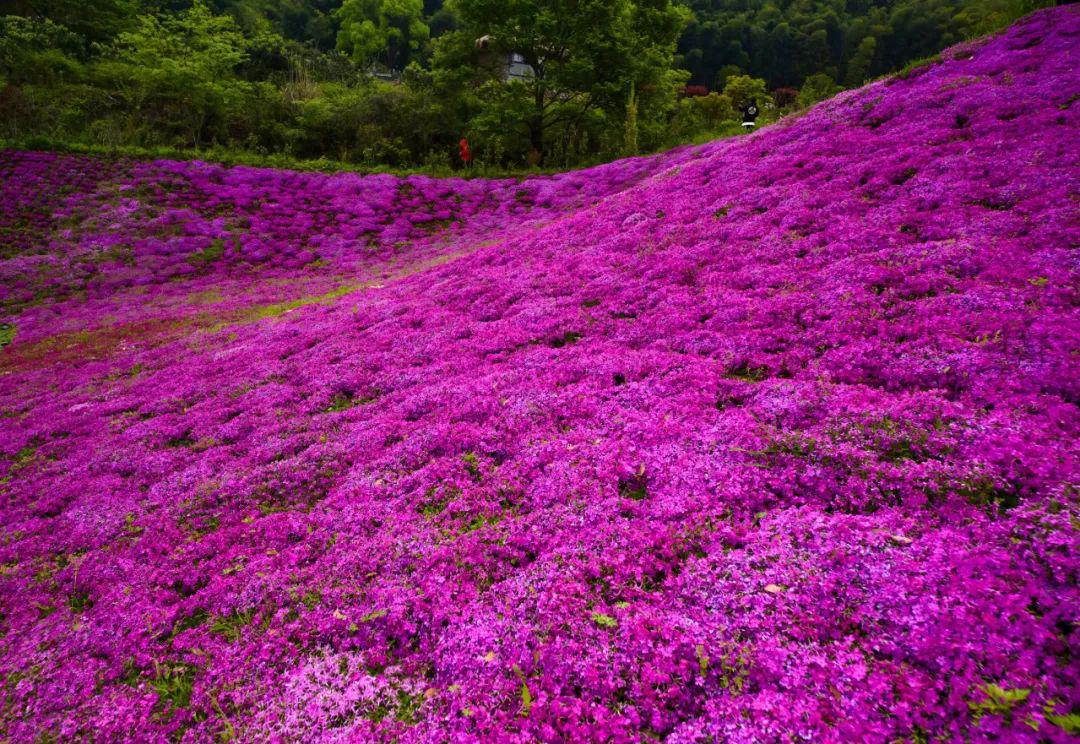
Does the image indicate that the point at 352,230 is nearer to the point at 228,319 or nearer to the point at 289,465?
the point at 228,319

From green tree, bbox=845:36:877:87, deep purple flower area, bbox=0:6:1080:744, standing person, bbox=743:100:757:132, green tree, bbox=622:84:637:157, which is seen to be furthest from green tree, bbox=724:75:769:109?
green tree, bbox=845:36:877:87

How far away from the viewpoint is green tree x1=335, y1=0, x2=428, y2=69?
7981 centimetres

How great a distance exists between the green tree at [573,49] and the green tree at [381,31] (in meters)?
55.8

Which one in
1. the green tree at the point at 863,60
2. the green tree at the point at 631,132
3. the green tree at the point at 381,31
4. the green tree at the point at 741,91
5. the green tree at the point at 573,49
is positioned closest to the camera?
the green tree at the point at 631,132

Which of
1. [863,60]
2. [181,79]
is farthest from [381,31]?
[863,60]

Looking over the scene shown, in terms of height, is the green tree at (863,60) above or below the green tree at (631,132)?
above

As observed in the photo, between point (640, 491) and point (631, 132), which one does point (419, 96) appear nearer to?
point (631, 132)

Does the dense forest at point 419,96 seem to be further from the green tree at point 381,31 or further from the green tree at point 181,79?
the green tree at point 381,31

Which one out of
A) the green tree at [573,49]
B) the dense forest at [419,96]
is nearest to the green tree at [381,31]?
the dense forest at [419,96]

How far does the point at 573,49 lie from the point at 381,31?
66.4 m

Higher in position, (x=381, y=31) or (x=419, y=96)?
(x=381, y=31)

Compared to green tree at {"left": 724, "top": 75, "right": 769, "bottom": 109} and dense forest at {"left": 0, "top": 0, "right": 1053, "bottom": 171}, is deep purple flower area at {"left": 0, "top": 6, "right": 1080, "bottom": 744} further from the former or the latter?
green tree at {"left": 724, "top": 75, "right": 769, "bottom": 109}

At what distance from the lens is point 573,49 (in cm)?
3450

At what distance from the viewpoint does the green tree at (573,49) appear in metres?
33.2
